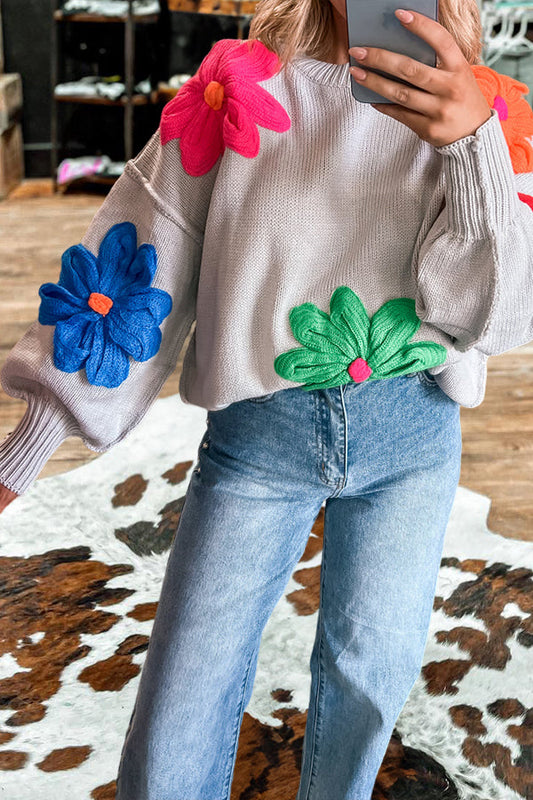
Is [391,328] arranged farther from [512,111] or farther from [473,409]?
[473,409]

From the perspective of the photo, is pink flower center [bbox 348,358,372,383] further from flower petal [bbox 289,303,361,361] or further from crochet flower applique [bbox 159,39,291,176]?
crochet flower applique [bbox 159,39,291,176]

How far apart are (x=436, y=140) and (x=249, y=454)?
40cm

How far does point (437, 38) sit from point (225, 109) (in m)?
0.32

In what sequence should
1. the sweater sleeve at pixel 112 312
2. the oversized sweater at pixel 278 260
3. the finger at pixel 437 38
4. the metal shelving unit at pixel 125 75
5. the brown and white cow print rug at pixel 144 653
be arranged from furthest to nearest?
the metal shelving unit at pixel 125 75 < the brown and white cow print rug at pixel 144 653 < the sweater sleeve at pixel 112 312 < the oversized sweater at pixel 278 260 < the finger at pixel 437 38

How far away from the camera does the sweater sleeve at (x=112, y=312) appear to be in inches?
41.9

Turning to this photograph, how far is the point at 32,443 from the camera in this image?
1.09 meters

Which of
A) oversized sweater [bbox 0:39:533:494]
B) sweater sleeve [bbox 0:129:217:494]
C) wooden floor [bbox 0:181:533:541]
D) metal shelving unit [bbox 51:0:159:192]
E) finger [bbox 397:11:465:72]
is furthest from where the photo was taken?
metal shelving unit [bbox 51:0:159:192]

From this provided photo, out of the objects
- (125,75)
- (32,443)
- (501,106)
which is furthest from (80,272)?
(125,75)

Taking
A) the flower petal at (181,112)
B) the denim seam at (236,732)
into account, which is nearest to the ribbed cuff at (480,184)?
the flower petal at (181,112)

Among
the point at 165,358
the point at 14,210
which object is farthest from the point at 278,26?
the point at 14,210

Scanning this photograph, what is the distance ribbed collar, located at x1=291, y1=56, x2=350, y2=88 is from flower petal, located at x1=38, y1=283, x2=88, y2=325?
0.38 meters

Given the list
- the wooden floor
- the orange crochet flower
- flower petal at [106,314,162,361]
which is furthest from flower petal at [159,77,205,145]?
the wooden floor

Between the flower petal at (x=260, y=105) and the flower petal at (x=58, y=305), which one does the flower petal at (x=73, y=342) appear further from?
the flower petal at (x=260, y=105)

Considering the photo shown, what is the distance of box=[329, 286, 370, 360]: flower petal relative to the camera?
1005 mm
